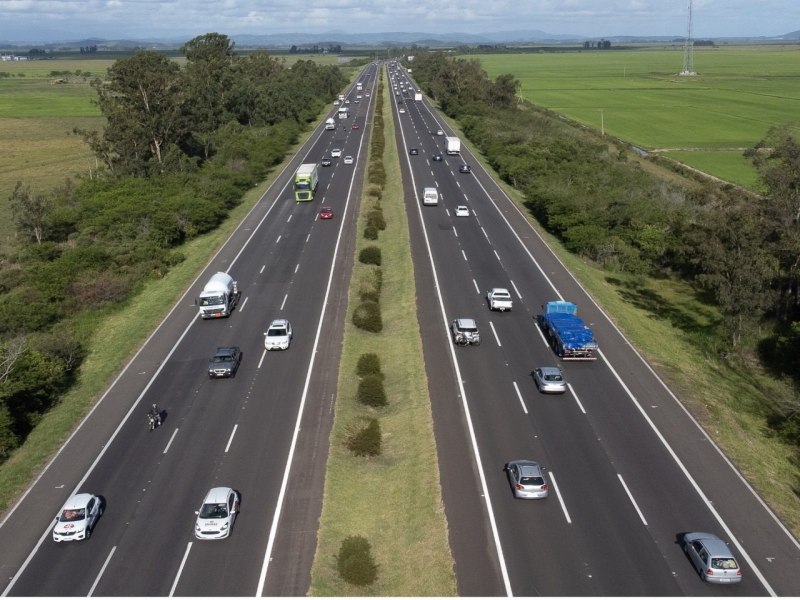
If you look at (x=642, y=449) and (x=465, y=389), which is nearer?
(x=642, y=449)

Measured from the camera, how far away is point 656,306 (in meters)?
60.7

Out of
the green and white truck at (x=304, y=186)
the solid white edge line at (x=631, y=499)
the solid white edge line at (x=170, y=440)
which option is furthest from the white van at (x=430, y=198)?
the solid white edge line at (x=631, y=499)

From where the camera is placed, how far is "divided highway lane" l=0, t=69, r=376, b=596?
89.4 ft

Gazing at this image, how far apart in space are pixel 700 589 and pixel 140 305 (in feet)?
157

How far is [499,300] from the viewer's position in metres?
53.1

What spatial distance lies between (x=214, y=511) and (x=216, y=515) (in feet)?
0.72

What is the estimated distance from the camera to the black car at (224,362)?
141ft

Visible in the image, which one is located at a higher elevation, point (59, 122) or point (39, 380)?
point (59, 122)

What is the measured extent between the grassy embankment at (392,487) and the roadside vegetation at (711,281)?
640 inches

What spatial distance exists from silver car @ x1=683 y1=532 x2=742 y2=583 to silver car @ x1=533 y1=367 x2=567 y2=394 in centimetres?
1439

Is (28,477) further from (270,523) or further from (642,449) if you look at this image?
(642,449)

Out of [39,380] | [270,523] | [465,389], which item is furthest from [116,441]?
[465,389]

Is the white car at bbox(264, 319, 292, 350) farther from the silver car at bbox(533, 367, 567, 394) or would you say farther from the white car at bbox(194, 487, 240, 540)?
the silver car at bbox(533, 367, 567, 394)

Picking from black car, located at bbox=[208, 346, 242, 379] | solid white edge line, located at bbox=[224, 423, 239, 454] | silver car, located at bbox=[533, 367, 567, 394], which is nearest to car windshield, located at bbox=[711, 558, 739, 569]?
silver car, located at bbox=[533, 367, 567, 394]
